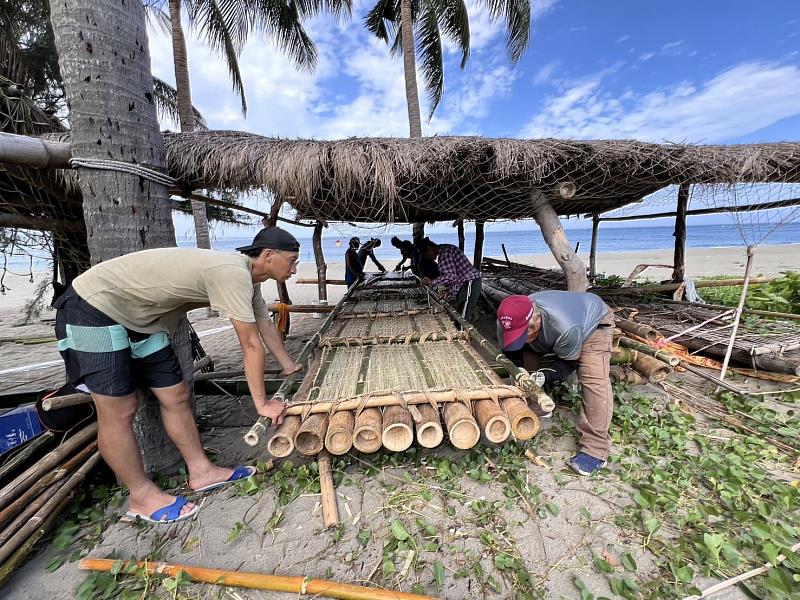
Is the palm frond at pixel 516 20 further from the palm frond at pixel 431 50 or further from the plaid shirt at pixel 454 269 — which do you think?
the plaid shirt at pixel 454 269

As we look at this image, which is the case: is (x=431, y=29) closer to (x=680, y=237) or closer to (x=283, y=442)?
(x=680, y=237)

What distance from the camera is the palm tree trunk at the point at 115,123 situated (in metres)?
2.07

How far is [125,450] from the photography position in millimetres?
1956

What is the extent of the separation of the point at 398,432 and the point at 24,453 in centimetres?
237

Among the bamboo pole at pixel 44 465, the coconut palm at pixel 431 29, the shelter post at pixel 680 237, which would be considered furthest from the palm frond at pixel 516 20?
the bamboo pole at pixel 44 465

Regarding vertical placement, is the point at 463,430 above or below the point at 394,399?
below

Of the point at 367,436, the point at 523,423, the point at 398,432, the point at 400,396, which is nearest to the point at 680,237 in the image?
the point at 523,423

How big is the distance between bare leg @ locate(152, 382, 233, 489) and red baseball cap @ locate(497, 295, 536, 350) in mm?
2113

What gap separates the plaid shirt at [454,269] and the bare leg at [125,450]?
4081 mm

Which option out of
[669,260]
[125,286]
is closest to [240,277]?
[125,286]

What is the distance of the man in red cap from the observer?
2.29 meters

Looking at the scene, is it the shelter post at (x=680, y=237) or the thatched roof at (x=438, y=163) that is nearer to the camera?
the thatched roof at (x=438, y=163)

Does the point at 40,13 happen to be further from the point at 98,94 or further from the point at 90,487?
the point at 90,487

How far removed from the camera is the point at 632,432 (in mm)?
2668
